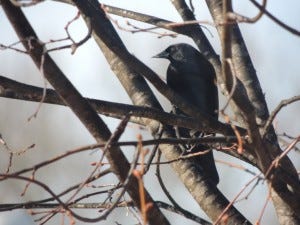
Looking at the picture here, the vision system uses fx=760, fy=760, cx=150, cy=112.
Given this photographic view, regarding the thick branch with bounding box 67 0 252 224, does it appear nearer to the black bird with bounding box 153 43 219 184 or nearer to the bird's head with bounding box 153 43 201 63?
the black bird with bounding box 153 43 219 184

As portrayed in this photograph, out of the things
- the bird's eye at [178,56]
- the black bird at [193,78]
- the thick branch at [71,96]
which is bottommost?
the thick branch at [71,96]

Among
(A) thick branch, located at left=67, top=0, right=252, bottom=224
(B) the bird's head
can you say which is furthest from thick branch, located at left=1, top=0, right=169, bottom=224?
(B) the bird's head

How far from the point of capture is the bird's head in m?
3.66

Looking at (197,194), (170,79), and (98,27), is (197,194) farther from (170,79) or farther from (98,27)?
(170,79)

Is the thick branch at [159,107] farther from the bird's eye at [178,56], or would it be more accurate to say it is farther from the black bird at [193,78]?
the bird's eye at [178,56]

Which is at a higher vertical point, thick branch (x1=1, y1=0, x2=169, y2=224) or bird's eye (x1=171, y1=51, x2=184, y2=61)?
bird's eye (x1=171, y1=51, x2=184, y2=61)

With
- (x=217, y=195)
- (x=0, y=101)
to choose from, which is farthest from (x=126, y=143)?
(x=0, y=101)

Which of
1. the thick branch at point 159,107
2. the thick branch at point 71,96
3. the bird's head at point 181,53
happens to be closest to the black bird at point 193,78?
the bird's head at point 181,53

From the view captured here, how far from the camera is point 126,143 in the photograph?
158 cm

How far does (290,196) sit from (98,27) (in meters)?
0.69

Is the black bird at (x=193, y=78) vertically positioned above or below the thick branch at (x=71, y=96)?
above

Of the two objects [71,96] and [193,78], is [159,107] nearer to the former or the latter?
[71,96]

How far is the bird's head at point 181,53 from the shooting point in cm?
366

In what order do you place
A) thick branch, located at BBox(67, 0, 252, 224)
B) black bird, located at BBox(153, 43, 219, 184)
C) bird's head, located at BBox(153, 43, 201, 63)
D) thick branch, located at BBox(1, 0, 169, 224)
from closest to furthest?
1. thick branch, located at BBox(1, 0, 169, 224)
2. thick branch, located at BBox(67, 0, 252, 224)
3. black bird, located at BBox(153, 43, 219, 184)
4. bird's head, located at BBox(153, 43, 201, 63)
